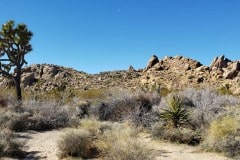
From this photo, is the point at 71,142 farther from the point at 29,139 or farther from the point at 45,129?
the point at 45,129

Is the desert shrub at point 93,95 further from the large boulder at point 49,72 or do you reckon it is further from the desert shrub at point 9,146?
the large boulder at point 49,72

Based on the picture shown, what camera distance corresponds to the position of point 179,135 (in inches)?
511

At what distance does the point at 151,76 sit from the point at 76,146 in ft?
142

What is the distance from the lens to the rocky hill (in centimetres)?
4722

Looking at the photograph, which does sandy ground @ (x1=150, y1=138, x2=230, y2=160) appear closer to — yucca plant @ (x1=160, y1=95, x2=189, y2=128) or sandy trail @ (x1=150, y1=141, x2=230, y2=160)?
sandy trail @ (x1=150, y1=141, x2=230, y2=160)

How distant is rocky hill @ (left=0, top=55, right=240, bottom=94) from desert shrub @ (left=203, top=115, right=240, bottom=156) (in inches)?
1253

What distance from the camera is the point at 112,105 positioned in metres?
20.3

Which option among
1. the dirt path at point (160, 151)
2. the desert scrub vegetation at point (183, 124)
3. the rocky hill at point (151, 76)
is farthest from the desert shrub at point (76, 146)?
the rocky hill at point (151, 76)

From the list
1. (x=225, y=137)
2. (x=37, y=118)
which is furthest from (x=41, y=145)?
(x=225, y=137)

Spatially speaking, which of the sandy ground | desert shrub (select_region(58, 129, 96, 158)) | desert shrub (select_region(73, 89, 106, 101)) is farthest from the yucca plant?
desert shrub (select_region(73, 89, 106, 101))

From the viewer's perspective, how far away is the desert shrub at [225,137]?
1073cm

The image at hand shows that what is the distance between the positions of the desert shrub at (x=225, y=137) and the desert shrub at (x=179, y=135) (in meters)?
0.99

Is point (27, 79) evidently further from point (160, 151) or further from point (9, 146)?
point (160, 151)

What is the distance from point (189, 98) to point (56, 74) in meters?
40.3
